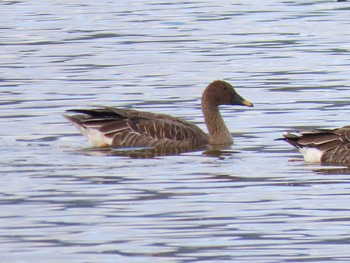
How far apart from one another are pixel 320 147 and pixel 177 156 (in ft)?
6.33

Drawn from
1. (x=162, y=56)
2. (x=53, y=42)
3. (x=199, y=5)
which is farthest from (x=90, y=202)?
(x=199, y=5)

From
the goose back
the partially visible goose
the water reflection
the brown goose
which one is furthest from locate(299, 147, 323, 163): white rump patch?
the goose back

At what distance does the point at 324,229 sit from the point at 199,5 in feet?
87.9

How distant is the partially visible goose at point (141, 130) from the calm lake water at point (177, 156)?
11.7 inches

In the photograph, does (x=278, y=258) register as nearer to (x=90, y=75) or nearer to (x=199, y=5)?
(x=90, y=75)

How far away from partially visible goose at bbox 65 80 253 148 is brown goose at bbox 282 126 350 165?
1997 mm

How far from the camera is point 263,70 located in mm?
26172

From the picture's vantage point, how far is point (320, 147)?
17.7 meters

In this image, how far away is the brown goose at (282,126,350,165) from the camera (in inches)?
693

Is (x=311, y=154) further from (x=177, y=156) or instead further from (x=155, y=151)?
(x=155, y=151)

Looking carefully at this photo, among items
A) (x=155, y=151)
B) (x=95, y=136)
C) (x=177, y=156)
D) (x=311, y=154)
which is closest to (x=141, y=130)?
(x=155, y=151)

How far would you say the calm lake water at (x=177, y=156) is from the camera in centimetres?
1283

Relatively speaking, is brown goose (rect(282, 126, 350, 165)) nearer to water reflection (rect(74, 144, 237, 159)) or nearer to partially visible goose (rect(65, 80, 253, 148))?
water reflection (rect(74, 144, 237, 159))

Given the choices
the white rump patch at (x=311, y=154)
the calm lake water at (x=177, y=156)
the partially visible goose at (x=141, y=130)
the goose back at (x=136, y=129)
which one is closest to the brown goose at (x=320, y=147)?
the white rump patch at (x=311, y=154)
